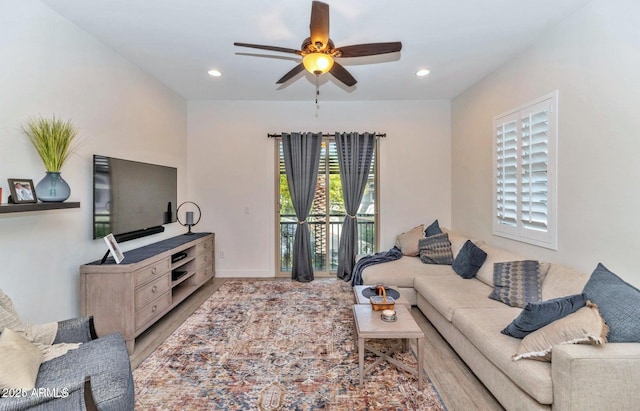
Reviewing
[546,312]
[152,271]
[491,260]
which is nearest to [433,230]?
[491,260]

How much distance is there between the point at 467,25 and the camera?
2500mm

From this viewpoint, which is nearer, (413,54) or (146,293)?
(146,293)

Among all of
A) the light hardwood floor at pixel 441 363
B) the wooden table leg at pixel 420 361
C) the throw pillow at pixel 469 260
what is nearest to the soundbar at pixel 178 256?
the light hardwood floor at pixel 441 363

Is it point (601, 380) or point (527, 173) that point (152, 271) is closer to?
point (601, 380)

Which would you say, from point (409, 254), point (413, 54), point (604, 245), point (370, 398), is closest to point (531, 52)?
point (413, 54)

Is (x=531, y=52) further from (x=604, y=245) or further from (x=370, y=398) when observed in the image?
(x=370, y=398)

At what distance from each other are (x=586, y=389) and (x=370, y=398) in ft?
3.86

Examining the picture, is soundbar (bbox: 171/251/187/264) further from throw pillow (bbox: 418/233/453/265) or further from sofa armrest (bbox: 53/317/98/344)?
throw pillow (bbox: 418/233/453/265)

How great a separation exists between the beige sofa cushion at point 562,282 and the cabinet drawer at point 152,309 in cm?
354

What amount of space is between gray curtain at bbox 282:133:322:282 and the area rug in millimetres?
1105

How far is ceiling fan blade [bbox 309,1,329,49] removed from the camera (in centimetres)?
179

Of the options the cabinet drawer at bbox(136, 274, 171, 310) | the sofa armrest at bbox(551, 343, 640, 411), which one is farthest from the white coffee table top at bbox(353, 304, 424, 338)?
the cabinet drawer at bbox(136, 274, 171, 310)

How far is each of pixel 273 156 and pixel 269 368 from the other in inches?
127

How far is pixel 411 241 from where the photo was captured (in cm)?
407
